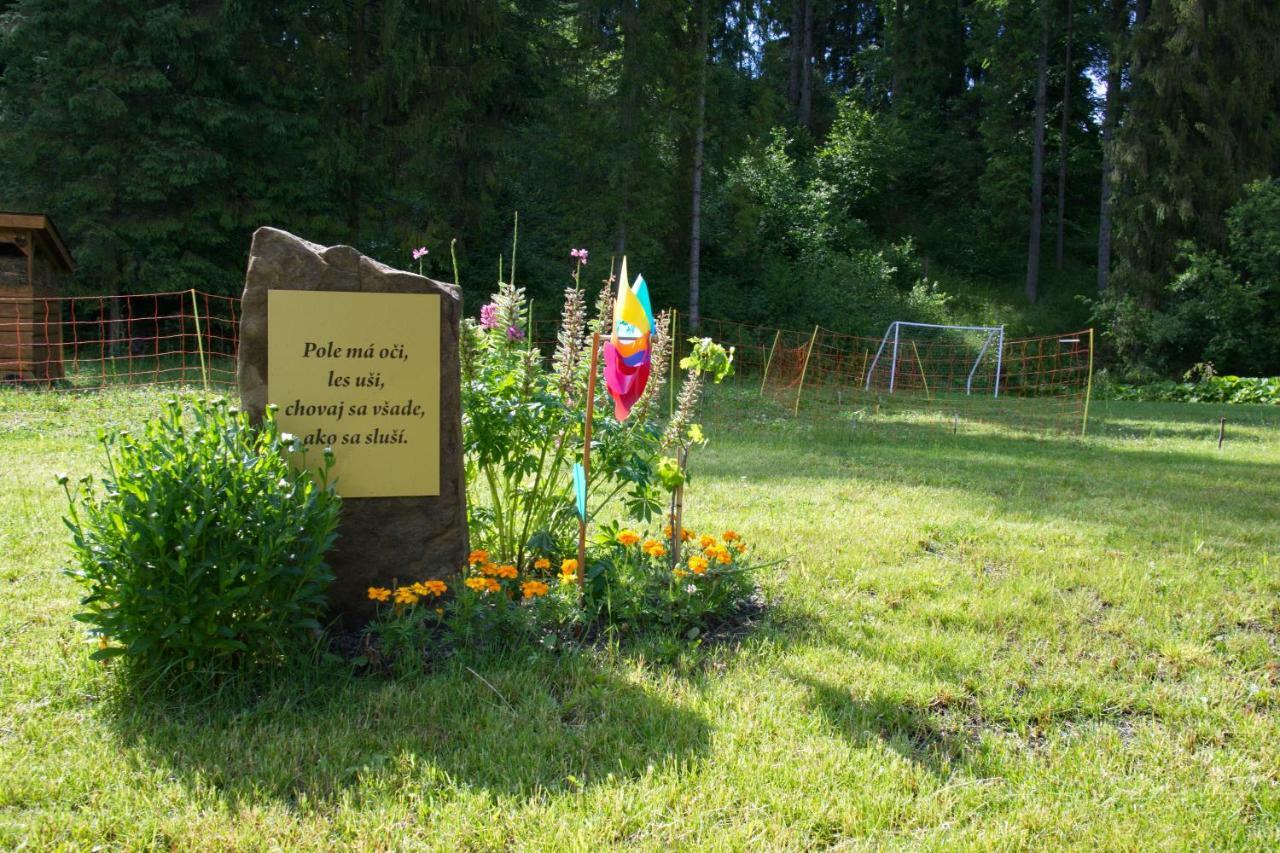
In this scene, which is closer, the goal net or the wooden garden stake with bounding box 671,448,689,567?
the wooden garden stake with bounding box 671,448,689,567

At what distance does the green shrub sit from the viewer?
266cm

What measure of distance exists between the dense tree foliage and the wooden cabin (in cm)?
387

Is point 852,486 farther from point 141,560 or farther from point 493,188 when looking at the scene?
point 493,188

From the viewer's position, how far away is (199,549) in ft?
8.82

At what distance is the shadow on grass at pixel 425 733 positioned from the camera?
247 centimetres

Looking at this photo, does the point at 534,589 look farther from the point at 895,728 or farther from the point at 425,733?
the point at 895,728

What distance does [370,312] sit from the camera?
11.2ft

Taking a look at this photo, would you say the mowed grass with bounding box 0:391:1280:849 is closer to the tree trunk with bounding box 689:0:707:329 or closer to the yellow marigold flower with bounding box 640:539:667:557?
the yellow marigold flower with bounding box 640:539:667:557

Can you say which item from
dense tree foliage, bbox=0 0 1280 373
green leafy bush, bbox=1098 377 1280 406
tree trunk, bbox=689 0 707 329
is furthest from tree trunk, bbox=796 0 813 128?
green leafy bush, bbox=1098 377 1280 406

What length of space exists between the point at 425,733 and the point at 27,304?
41.5 ft

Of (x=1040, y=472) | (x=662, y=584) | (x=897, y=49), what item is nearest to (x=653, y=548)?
(x=662, y=584)

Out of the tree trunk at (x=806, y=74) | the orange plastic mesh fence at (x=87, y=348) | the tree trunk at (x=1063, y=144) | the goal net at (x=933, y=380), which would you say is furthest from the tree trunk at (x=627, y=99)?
the tree trunk at (x=1063, y=144)

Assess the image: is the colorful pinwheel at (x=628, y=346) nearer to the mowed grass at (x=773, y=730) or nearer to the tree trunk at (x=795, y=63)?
the mowed grass at (x=773, y=730)

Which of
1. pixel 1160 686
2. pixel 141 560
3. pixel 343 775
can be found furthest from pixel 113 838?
pixel 1160 686
